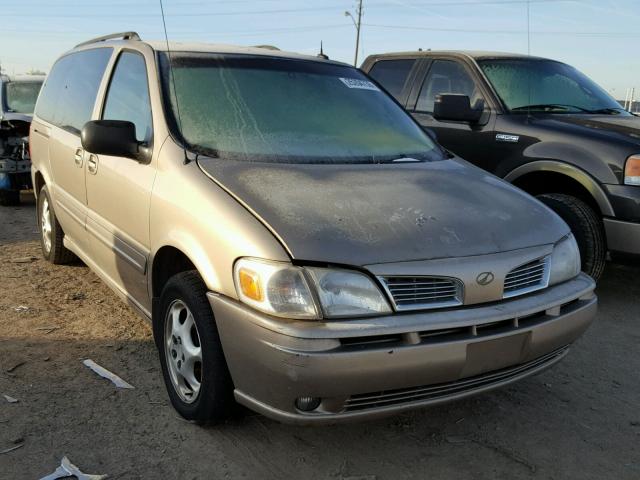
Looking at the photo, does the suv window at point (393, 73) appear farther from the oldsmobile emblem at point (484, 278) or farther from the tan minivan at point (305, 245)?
the oldsmobile emblem at point (484, 278)

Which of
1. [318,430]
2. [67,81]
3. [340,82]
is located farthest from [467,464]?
[67,81]

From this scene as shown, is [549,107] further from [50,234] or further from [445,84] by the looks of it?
[50,234]

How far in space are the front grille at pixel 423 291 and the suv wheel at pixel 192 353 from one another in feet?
2.44

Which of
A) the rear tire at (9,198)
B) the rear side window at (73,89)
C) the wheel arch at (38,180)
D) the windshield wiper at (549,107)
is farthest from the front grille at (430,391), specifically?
the rear tire at (9,198)

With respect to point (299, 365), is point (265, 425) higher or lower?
lower

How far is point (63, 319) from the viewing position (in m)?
4.16

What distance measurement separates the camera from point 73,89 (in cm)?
460

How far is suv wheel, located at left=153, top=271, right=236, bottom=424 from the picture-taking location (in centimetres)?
254

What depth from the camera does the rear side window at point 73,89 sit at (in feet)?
13.6

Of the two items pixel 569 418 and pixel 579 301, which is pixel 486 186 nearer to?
pixel 579 301

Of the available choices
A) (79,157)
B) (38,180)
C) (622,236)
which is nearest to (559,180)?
(622,236)

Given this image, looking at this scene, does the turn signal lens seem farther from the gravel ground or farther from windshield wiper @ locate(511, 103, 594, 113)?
windshield wiper @ locate(511, 103, 594, 113)

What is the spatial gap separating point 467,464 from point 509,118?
345 centimetres

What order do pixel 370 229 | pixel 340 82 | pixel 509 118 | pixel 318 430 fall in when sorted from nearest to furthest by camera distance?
1. pixel 370 229
2. pixel 318 430
3. pixel 340 82
4. pixel 509 118
